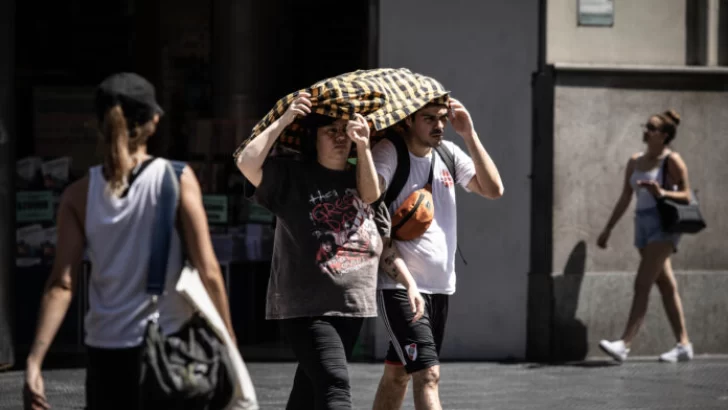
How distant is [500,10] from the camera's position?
1056cm

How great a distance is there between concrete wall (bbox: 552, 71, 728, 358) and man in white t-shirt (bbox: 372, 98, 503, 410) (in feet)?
14.9

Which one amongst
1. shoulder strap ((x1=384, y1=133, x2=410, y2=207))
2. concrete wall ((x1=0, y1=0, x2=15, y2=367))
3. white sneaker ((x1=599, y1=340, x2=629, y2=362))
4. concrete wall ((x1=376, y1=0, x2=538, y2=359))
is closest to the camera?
shoulder strap ((x1=384, y1=133, x2=410, y2=207))

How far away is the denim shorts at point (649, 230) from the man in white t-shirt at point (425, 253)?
460 centimetres

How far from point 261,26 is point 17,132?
2215mm

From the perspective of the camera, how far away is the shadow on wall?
10609 mm

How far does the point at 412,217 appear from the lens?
594 centimetres

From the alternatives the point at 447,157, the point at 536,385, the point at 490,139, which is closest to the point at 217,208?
the point at 490,139

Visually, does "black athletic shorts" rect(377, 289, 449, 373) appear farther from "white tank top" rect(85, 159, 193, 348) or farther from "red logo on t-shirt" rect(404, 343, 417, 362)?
"white tank top" rect(85, 159, 193, 348)

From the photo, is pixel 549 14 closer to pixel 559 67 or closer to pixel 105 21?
pixel 559 67

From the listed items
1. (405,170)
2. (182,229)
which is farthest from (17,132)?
(182,229)

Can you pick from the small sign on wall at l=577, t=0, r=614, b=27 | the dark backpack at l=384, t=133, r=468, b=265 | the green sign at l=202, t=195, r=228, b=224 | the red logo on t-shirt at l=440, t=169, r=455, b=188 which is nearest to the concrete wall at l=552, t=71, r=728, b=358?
the small sign on wall at l=577, t=0, r=614, b=27

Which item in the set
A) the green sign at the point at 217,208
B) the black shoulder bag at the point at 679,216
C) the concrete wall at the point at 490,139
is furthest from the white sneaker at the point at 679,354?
the green sign at the point at 217,208

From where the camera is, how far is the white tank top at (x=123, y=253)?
14.1 ft

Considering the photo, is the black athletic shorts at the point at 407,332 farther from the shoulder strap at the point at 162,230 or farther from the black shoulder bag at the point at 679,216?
the black shoulder bag at the point at 679,216
